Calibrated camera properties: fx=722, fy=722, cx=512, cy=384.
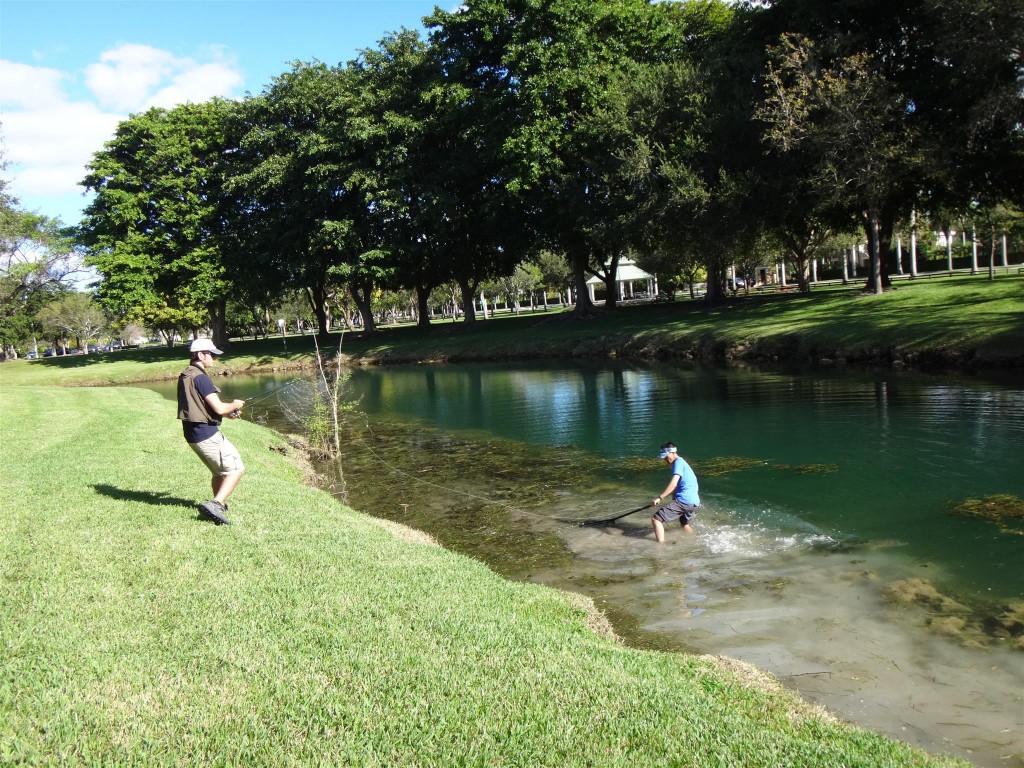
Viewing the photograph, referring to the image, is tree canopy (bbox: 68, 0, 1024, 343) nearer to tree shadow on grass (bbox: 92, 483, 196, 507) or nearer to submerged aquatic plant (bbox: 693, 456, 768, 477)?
submerged aquatic plant (bbox: 693, 456, 768, 477)

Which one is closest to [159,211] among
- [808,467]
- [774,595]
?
[808,467]

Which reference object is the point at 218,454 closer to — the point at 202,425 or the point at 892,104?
the point at 202,425

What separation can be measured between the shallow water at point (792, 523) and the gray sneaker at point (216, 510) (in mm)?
3983

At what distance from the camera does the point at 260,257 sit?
58.5 metres

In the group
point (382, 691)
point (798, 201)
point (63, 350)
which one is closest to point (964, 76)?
point (798, 201)

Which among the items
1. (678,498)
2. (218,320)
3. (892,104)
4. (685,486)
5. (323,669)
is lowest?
(678,498)

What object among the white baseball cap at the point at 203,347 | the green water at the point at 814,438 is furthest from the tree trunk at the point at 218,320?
the white baseball cap at the point at 203,347

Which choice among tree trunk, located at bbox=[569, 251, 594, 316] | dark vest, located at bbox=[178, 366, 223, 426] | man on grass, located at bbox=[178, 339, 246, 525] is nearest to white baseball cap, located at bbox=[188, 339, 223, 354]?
man on grass, located at bbox=[178, 339, 246, 525]

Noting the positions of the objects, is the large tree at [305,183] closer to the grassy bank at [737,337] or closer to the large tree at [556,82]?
the grassy bank at [737,337]

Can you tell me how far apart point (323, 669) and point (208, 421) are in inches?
197

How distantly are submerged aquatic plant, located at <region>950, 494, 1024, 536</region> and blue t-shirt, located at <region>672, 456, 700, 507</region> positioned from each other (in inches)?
163

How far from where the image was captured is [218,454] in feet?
31.4

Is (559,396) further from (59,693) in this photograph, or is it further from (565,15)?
(565,15)

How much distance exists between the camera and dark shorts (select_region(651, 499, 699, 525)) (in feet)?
39.1
